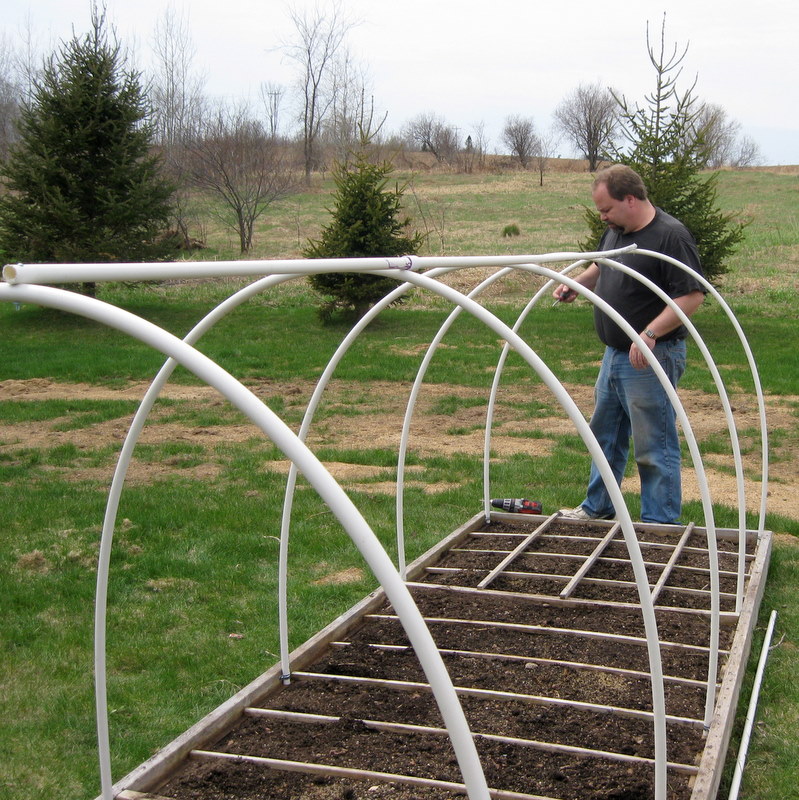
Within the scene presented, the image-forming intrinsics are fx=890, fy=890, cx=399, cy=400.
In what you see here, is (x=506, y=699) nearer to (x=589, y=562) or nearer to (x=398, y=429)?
(x=589, y=562)

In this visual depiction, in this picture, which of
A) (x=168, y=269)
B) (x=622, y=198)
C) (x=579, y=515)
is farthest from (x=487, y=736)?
(x=622, y=198)

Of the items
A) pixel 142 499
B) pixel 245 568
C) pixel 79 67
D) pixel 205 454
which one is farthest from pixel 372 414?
pixel 79 67

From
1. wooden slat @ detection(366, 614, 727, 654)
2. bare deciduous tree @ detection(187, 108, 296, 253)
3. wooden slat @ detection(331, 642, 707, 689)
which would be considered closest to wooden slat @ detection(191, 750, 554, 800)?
wooden slat @ detection(331, 642, 707, 689)

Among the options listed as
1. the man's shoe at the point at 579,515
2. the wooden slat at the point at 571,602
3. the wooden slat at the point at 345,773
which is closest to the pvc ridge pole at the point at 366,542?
the wooden slat at the point at 345,773

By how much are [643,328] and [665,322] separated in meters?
0.54

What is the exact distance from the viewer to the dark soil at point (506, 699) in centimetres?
296

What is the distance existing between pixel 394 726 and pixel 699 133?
1176 cm

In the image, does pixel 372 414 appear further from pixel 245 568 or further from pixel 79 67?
pixel 79 67

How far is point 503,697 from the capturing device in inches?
139

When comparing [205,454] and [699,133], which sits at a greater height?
[699,133]

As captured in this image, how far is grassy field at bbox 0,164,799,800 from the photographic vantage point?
3805 millimetres

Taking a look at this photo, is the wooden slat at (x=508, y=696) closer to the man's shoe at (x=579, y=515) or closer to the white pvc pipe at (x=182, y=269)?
the white pvc pipe at (x=182, y=269)

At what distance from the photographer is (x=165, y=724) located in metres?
3.61

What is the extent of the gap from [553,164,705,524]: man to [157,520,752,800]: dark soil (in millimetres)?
679
